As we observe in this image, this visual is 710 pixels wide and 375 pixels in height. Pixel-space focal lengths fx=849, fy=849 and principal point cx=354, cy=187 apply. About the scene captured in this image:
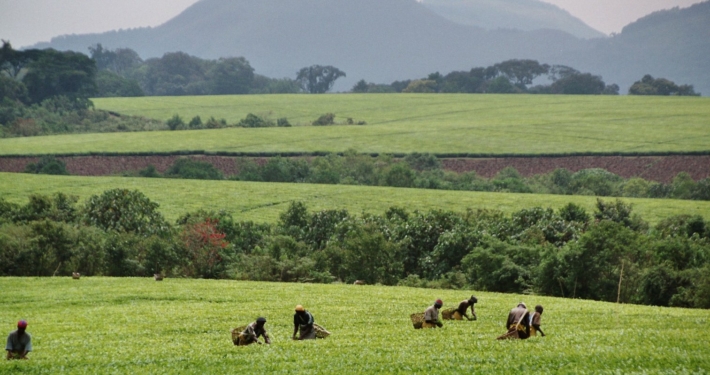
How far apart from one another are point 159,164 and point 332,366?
351ft

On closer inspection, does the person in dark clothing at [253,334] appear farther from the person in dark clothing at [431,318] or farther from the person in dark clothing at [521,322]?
the person in dark clothing at [521,322]

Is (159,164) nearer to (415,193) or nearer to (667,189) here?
(415,193)

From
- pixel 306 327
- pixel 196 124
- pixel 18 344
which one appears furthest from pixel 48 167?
pixel 306 327

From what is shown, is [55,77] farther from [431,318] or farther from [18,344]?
[431,318]

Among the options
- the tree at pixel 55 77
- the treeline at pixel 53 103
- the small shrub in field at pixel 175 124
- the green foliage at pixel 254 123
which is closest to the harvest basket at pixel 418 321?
the treeline at pixel 53 103

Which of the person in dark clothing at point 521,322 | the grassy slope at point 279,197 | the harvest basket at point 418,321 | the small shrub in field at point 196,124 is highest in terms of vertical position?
the person in dark clothing at point 521,322

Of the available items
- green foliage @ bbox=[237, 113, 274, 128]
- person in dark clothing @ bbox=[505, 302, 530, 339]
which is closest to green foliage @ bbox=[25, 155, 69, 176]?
green foliage @ bbox=[237, 113, 274, 128]

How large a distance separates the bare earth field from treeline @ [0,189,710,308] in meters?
47.4

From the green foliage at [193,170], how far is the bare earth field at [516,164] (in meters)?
2.79

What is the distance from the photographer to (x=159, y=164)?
126438mm

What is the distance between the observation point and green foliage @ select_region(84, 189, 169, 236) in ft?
234

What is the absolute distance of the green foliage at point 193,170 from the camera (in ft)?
385

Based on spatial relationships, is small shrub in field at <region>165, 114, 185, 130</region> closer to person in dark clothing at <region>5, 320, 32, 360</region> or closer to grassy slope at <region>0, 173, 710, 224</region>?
grassy slope at <region>0, 173, 710, 224</region>

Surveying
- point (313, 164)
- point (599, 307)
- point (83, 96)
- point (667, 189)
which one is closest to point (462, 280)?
point (599, 307)
